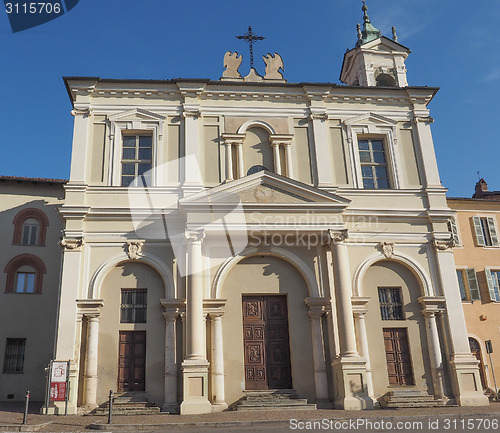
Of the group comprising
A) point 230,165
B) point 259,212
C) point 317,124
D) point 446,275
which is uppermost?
point 317,124

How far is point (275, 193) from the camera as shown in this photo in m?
18.9

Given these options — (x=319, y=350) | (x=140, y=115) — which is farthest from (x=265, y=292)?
(x=140, y=115)

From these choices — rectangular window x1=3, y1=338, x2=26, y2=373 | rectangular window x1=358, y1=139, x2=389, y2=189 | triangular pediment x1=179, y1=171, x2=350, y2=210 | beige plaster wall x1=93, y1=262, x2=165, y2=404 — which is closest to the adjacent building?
rectangular window x1=358, y1=139, x2=389, y2=189

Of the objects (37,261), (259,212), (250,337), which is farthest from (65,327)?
(37,261)

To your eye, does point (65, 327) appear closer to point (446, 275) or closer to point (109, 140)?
point (109, 140)

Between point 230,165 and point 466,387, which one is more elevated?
point 230,165

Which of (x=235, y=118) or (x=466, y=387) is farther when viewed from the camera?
(x=235, y=118)

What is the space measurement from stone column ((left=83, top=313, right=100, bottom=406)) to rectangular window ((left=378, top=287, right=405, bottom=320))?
387 inches

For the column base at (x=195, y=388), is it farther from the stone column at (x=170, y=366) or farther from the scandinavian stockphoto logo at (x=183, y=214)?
the scandinavian stockphoto logo at (x=183, y=214)

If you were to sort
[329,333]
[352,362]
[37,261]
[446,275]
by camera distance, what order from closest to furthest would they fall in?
[352,362]
[329,333]
[446,275]
[37,261]

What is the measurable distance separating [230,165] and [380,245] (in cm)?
628

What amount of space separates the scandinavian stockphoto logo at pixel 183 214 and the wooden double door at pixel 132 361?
8.68 ft

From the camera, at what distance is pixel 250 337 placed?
18.5m

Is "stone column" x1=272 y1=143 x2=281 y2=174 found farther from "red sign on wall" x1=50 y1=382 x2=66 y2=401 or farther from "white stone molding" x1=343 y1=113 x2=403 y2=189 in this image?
"red sign on wall" x1=50 y1=382 x2=66 y2=401
